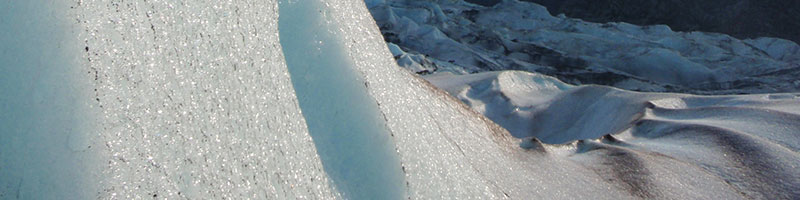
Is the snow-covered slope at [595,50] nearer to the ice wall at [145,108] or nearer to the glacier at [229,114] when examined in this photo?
the glacier at [229,114]

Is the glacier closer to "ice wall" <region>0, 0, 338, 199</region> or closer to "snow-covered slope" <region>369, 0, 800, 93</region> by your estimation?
"ice wall" <region>0, 0, 338, 199</region>

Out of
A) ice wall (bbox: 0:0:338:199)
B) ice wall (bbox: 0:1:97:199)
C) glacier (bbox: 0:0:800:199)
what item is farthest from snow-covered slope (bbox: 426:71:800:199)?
ice wall (bbox: 0:1:97:199)

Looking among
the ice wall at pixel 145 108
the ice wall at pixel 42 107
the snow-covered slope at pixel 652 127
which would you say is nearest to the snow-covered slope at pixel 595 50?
the snow-covered slope at pixel 652 127

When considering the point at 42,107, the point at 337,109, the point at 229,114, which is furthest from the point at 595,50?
the point at 42,107

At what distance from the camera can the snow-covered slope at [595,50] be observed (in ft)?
14.8

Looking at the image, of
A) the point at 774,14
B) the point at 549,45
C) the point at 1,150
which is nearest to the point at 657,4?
the point at 774,14

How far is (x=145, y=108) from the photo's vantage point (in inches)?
20.3

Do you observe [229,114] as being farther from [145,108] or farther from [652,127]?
[652,127]

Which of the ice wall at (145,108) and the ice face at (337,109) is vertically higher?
the ice wall at (145,108)

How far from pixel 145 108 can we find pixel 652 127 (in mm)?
1487

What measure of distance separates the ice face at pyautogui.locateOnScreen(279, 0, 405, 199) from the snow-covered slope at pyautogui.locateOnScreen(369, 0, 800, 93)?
335 cm

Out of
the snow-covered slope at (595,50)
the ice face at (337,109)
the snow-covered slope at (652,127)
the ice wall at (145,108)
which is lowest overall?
the snow-covered slope at (595,50)

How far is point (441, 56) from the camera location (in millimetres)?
4539

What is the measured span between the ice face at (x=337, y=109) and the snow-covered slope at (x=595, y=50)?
3.35 meters
